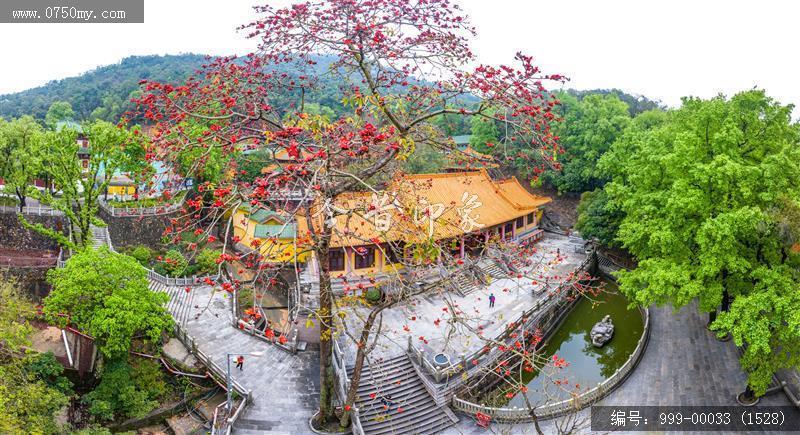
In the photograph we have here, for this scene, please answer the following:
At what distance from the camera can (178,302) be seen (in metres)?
20.2

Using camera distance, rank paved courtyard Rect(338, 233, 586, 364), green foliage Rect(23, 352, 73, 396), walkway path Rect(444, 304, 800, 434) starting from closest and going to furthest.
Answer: green foliage Rect(23, 352, 73, 396) → walkway path Rect(444, 304, 800, 434) → paved courtyard Rect(338, 233, 586, 364)

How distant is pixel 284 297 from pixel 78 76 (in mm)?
99776

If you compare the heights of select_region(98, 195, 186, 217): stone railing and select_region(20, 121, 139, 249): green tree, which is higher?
select_region(20, 121, 139, 249): green tree

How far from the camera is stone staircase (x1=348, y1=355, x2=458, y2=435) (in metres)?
14.0

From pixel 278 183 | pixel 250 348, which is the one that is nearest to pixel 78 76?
pixel 250 348

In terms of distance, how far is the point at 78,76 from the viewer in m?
97.6

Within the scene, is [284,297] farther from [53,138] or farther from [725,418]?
[725,418]

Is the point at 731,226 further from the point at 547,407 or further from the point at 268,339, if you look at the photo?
the point at 268,339

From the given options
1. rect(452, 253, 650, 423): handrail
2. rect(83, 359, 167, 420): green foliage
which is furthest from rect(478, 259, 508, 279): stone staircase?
rect(83, 359, 167, 420): green foliage

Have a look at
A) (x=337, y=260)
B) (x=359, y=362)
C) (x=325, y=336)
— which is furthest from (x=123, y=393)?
(x=337, y=260)

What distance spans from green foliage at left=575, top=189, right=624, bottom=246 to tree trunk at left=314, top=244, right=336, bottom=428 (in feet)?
58.6

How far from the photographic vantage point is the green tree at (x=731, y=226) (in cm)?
1307

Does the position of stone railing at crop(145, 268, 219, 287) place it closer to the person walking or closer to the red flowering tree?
the person walking

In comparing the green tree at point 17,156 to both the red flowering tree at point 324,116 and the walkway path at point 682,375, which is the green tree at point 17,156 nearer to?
the red flowering tree at point 324,116
